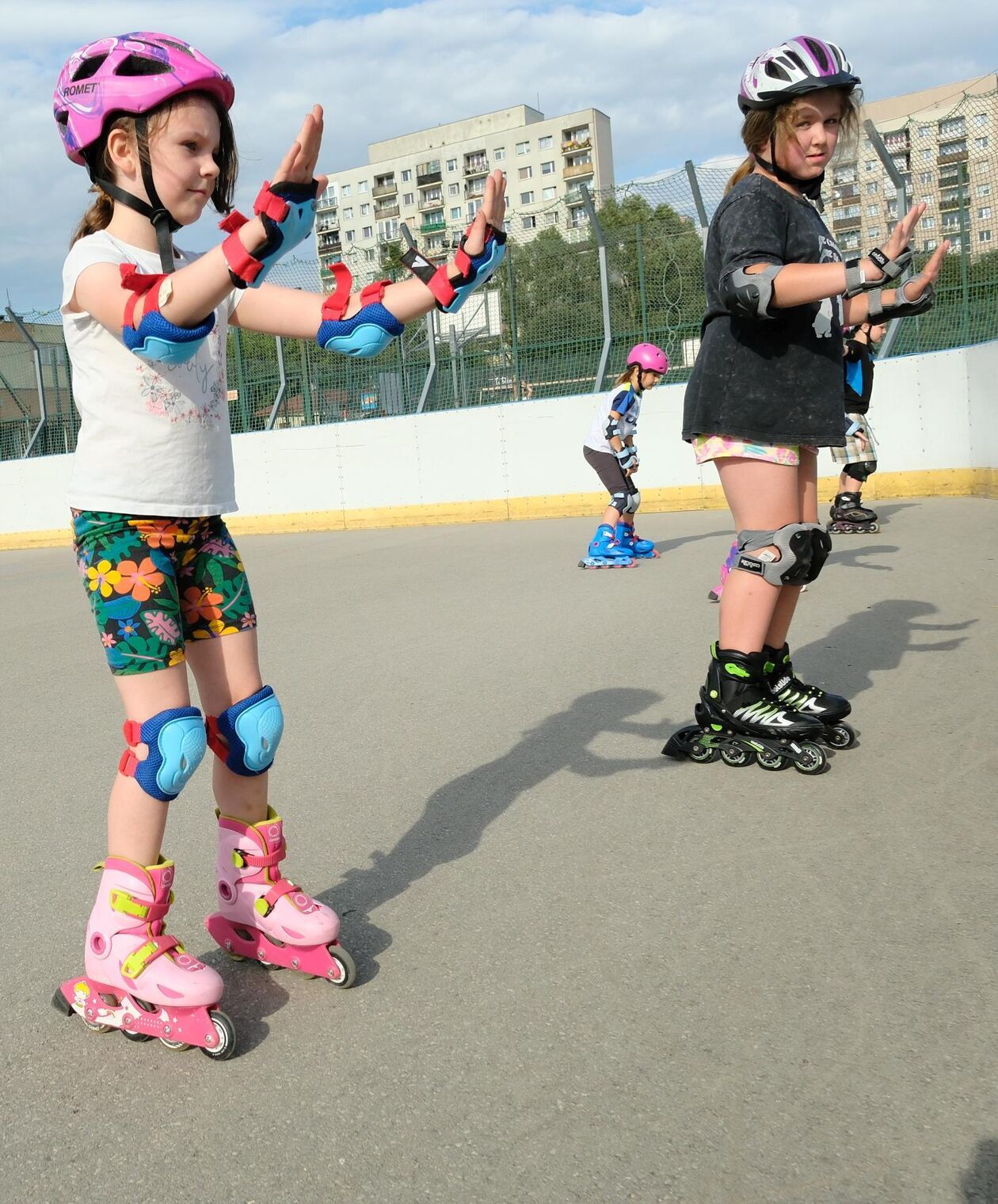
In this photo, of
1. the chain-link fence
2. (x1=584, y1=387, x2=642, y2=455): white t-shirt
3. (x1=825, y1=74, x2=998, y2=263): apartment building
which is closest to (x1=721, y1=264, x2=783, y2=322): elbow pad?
(x1=584, y1=387, x2=642, y2=455): white t-shirt

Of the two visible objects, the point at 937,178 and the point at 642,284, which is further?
the point at 642,284

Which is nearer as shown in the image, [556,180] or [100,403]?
[100,403]

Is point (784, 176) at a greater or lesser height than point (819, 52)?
lesser

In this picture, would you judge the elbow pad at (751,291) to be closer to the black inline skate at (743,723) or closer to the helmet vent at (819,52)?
the helmet vent at (819,52)

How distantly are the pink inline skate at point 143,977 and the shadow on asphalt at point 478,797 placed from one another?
375mm

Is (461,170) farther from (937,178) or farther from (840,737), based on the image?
(840,737)

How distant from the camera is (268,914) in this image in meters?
2.51

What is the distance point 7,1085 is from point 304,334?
63.4 inches

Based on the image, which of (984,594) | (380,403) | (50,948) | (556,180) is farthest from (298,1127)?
(556,180)

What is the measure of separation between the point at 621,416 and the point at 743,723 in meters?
6.34

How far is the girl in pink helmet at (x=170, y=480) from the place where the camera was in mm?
2176

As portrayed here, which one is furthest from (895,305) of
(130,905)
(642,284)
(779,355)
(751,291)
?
(642,284)

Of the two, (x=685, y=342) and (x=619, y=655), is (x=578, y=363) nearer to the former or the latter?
(x=685, y=342)

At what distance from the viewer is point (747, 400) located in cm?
369
